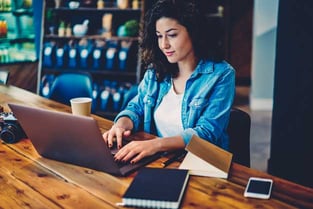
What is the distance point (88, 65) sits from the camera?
16.2ft

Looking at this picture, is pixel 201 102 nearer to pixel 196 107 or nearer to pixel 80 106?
pixel 196 107

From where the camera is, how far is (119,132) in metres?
1.94

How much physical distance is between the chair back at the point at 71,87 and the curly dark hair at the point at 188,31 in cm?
107

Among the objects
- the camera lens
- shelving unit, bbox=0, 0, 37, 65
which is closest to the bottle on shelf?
shelving unit, bbox=0, 0, 37, 65

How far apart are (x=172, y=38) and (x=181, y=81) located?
8.8 inches

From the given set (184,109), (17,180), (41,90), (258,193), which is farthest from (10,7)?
(258,193)

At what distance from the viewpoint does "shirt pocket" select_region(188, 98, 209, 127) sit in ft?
6.88

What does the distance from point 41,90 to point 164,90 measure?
9.77 ft

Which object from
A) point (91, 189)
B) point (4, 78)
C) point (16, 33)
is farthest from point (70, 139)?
point (16, 33)

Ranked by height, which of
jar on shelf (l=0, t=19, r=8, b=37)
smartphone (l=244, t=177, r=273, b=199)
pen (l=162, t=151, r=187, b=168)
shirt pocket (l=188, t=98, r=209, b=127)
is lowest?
pen (l=162, t=151, r=187, b=168)

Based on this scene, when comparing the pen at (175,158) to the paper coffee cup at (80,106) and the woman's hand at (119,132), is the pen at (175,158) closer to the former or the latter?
the woman's hand at (119,132)

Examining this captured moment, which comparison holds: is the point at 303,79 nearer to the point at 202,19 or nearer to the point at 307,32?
the point at 307,32

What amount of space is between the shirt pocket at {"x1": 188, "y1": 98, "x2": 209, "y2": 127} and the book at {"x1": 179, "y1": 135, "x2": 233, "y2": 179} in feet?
1.39

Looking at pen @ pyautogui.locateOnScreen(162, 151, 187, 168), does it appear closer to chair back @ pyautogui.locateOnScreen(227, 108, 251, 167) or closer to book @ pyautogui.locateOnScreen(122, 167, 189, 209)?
book @ pyautogui.locateOnScreen(122, 167, 189, 209)
